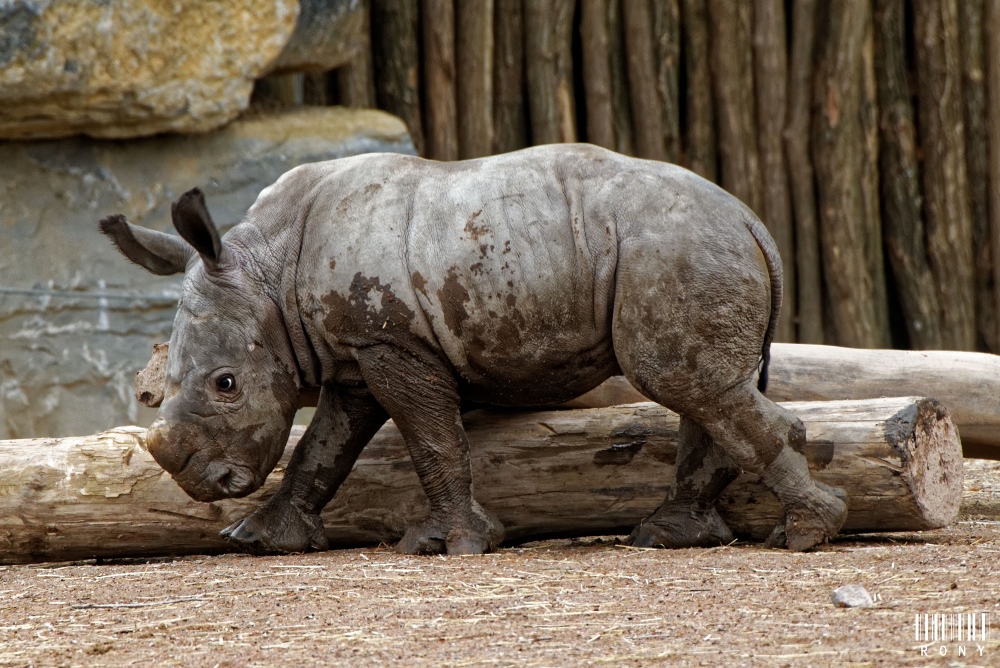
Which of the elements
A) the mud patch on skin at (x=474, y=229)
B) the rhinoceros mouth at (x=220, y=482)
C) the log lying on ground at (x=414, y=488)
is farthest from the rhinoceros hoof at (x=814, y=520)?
the rhinoceros mouth at (x=220, y=482)

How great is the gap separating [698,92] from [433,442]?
496cm

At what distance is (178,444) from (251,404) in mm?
305

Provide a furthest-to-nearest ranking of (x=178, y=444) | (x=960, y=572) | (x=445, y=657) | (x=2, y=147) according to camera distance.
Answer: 1. (x=2, y=147)
2. (x=178, y=444)
3. (x=960, y=572)
4. (x=445, y=657)

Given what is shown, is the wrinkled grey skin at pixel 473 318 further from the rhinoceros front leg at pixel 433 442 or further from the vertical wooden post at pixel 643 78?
the vertical wooden post at pixel 643 78

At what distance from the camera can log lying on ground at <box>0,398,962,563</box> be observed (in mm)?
5125

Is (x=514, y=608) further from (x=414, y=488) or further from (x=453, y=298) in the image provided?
(x=414, y=488)

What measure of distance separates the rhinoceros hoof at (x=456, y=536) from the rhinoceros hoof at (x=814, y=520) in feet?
3.64

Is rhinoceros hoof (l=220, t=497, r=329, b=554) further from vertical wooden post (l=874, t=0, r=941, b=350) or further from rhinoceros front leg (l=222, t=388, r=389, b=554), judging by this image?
vertical wooden post (l=874, t=0, r=941, b=350)

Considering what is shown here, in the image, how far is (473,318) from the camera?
188 inches

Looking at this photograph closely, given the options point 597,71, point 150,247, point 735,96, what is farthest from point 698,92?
point 150,247

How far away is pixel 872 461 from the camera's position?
4855 millimetres

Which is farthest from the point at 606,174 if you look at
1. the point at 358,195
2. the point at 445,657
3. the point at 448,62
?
the point at 448,62

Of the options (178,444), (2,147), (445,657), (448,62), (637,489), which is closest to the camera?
(445,657)

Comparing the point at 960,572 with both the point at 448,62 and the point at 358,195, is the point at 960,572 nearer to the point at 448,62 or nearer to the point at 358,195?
the point at 358,195
